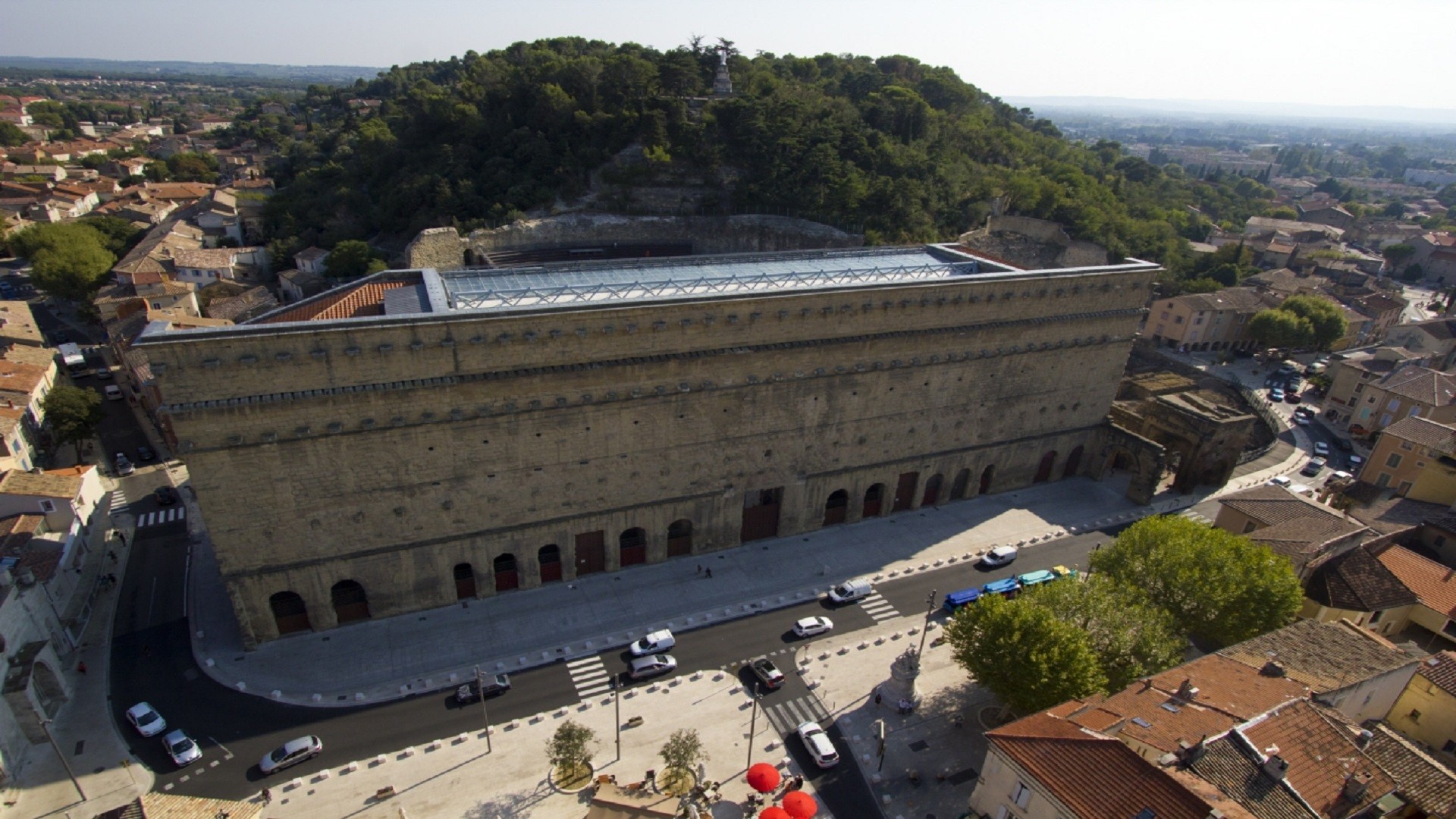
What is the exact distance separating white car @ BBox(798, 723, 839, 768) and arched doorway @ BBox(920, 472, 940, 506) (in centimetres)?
2290

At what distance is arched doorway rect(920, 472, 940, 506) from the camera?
52.3 meters

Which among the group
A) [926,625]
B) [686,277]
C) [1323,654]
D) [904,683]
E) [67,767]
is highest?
[686,277]

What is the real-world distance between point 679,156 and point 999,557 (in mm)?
58718

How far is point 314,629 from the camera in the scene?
125ft

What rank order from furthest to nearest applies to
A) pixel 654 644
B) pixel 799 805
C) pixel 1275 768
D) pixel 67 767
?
pixel 654 644
pixel 67 767
pixel 799 805
pixel 1275 768

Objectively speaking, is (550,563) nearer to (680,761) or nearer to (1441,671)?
(680,761)

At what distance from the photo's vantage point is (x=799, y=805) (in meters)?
27.3

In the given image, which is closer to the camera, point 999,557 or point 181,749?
point 181,749

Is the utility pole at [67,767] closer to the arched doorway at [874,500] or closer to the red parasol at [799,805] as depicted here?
the red parasol at [799,805]

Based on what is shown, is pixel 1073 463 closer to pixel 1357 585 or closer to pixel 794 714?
pixel 1357 585

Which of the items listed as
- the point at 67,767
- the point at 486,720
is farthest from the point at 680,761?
the point at 67,767

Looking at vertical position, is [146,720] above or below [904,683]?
below

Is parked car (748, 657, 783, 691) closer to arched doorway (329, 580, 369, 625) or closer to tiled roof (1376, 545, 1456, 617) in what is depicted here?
arched doorway (329, 580, 369, 625)

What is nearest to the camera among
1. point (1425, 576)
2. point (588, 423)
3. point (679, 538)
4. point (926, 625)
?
A: point (926, 625)
